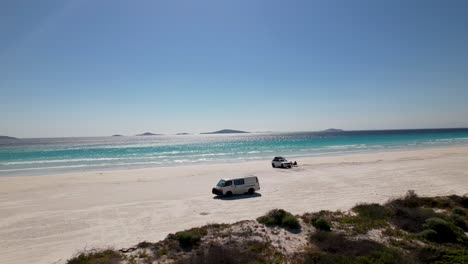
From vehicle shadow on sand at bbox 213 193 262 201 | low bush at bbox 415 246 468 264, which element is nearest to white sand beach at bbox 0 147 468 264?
vehicle shadow on sand at bbox 213 193 262 201

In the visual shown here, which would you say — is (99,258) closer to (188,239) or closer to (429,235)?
(188,239)

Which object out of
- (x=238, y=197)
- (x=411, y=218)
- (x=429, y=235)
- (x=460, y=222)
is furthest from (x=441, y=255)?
(x=238, y=197)

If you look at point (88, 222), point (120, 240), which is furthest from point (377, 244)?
point (88, 222)

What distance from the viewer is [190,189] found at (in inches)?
1017

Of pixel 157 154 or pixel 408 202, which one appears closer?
pixel 408 202

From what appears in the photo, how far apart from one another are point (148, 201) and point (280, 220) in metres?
11.9

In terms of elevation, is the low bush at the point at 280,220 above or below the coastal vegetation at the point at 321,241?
above

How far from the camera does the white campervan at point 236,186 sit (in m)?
22.6

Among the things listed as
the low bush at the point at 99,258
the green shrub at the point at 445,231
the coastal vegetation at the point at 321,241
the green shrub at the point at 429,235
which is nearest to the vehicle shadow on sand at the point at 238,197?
the coastal vegetation at the point at 321,241

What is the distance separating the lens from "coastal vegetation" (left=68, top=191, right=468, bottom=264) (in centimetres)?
1006

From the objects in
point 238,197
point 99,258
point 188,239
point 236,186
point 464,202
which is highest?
point 236,186

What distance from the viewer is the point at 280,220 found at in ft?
44.9

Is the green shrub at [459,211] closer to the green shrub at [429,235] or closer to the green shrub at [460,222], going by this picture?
the green shrub at [460,222]

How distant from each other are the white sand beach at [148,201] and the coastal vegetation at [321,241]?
2.77 metres
